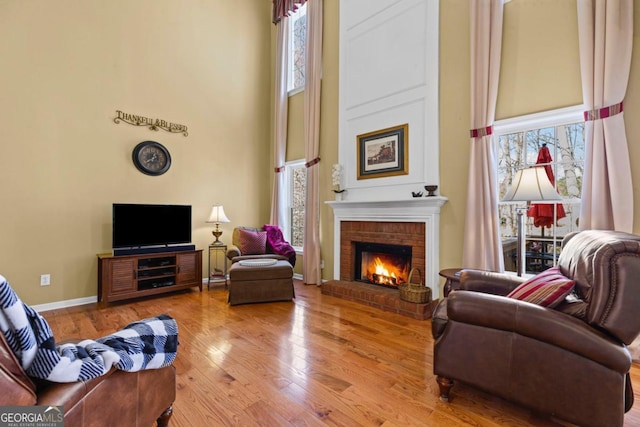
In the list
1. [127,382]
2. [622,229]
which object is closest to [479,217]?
[622,229]

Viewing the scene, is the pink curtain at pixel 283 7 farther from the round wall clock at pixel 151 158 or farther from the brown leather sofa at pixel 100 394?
the brown leather sofa at pixel 100 394

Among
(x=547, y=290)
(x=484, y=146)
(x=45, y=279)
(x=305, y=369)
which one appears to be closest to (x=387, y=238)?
(x=484, y=146)

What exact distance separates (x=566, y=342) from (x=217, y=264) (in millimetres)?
4624

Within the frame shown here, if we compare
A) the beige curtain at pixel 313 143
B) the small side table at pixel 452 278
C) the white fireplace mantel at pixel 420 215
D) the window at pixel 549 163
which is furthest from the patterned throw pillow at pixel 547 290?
the beige curtain at pixel 313 143

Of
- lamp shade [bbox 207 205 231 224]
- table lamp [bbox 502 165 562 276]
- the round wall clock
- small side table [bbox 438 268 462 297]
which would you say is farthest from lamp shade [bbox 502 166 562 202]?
the round wall clock

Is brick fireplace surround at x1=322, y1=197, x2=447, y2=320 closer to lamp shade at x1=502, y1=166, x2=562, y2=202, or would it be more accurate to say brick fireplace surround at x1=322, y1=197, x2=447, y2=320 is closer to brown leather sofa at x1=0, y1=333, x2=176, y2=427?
lamp shade at x1=502, y1=166, x2=562, y2=202

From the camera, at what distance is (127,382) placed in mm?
1119

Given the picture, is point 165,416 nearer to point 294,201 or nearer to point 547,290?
point 547,290

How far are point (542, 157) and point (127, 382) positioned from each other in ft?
11.8

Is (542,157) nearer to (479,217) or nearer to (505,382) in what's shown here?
(479,217)

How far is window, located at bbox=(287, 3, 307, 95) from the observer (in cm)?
542

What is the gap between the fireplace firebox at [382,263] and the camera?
3818 millimetres

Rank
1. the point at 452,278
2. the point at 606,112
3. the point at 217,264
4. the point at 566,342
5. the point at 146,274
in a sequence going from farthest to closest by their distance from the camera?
1. the point at 217,264
2. the point at 146,274
3. the point at 452,278
4. the point at 606,112
5. the point at 566,342

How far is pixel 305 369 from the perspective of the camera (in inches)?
82.8
